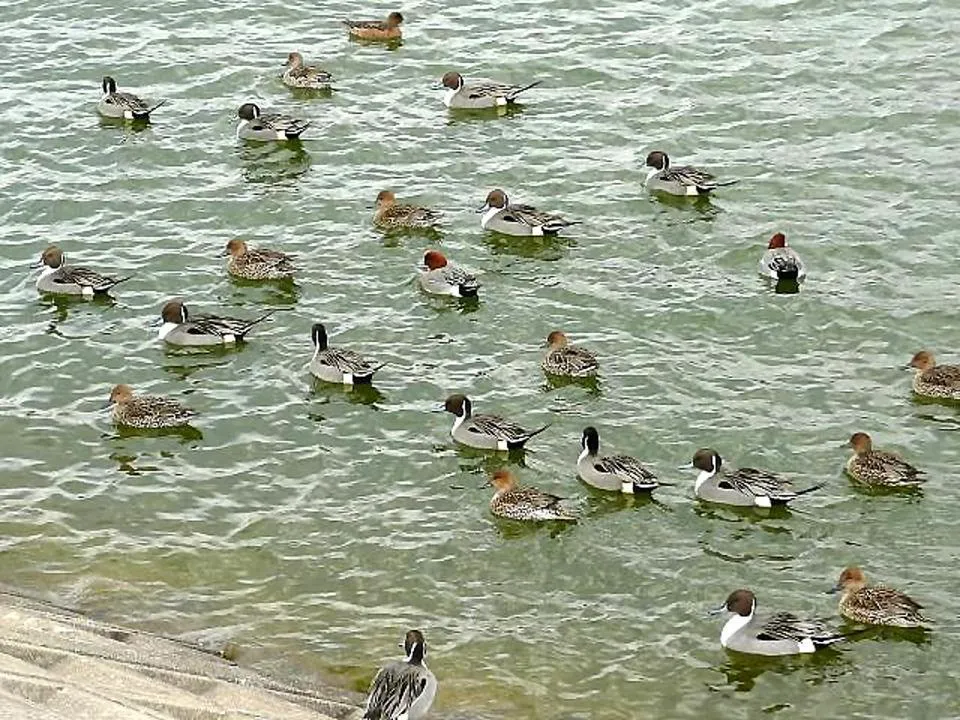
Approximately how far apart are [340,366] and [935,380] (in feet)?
21.1

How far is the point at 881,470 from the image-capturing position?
Result: 690 inches

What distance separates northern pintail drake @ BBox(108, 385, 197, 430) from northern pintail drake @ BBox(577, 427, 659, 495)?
446cm

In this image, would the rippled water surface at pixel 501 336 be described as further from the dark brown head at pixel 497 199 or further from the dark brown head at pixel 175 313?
the dark brown head at pixel 497 199

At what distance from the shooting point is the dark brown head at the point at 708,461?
57.9 ft

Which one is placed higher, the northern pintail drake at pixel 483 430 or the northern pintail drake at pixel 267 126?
the northern pintail drake at pixel 267 126

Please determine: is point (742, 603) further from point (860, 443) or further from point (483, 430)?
point (483, 430)

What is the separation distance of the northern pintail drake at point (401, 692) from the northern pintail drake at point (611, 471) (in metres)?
3.94

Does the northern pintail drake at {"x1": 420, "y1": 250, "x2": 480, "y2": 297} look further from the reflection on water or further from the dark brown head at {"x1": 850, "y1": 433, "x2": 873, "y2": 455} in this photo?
the dark brown head at {"x1": 850, "y1": 433, "x2": 873, "y2": 455}

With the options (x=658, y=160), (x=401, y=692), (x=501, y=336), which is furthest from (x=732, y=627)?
(x=658, y=160)

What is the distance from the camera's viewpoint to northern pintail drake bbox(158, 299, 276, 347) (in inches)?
821

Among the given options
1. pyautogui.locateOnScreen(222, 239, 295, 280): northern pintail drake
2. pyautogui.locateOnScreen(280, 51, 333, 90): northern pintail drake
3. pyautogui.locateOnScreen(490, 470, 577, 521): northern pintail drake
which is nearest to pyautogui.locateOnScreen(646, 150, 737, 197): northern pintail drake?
pyautogui.locateOnScreen(222, 239, 295, 280): northern pintail drake

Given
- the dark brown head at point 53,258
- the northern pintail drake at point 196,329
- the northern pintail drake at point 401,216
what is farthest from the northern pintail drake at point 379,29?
the northern pintail drake at point 196,329

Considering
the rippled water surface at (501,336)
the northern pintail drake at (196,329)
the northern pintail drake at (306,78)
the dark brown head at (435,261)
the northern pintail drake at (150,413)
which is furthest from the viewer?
the northern pintail drake at (306,78)

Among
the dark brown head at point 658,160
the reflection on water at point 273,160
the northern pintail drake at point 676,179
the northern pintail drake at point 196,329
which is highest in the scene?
the dark brown head at point 658,160
